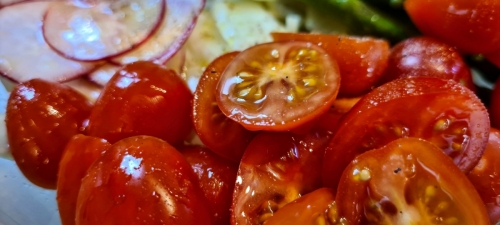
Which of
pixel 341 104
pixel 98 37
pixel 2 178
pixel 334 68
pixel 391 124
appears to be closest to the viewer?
pixel 391 124

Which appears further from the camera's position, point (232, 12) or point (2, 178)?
point (232, 12)

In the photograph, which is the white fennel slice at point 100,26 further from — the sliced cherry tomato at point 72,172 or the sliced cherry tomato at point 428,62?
the sliced cherry tomato at point 428,62

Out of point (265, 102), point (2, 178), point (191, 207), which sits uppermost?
point (265, 102)

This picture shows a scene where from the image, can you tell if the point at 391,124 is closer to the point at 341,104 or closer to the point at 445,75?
the point at 341,104

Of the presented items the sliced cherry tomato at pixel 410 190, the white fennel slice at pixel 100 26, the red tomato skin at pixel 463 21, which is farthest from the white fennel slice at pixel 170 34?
the sliced cherry tomato at pixel 410 190

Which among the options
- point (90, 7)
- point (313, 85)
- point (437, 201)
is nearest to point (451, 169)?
point (437, 201)

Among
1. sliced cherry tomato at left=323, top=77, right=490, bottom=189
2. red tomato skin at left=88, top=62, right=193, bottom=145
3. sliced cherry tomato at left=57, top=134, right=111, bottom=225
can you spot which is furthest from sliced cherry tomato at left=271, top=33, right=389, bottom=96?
sliced cherry tomato at left=57, top=134, right=111, bottom=225
